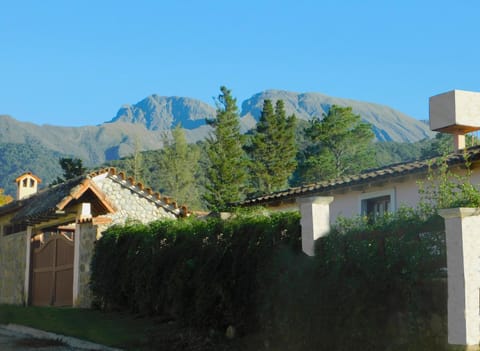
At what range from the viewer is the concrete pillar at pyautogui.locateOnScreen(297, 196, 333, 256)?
10242 millimetres

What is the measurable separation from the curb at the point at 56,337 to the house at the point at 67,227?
270cm

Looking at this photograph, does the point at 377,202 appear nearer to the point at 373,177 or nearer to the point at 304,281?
the point at 373,177

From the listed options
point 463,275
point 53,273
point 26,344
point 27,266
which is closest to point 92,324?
point 26,344

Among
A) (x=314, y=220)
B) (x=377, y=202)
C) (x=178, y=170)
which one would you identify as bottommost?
(x=314, y=220)

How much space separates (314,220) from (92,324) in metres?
7.73

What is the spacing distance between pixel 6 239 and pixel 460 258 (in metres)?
22.8

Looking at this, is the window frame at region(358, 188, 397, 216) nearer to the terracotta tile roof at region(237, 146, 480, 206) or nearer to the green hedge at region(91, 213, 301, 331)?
the terracotta tile roof at region(237, 146, 480, 206)

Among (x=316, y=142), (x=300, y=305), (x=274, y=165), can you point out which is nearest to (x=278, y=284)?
(x=300, y=305)

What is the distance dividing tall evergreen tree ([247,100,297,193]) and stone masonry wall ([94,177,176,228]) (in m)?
34.0

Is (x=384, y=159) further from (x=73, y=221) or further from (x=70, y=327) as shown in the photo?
(x=70, y=327)

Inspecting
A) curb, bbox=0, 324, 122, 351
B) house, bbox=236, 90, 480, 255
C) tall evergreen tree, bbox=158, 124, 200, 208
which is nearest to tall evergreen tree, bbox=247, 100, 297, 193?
tall evergreen tree, bbox=158, 124, 200, 208

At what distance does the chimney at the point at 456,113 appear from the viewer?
1817 cm

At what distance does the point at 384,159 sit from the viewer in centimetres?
9119

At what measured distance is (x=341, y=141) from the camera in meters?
61.9
